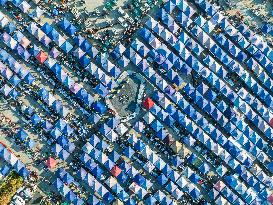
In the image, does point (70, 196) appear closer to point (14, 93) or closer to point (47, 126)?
point (47, 126)

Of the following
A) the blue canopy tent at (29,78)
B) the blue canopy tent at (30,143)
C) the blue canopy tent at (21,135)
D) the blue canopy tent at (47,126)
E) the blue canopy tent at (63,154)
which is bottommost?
the blue canopy tent at (63,154)

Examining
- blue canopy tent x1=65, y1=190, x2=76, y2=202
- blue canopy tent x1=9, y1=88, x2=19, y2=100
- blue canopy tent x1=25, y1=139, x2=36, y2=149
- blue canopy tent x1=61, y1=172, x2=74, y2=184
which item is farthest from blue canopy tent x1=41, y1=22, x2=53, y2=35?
blue canopy tent x1=65, y1=190, x2=76, y2=202

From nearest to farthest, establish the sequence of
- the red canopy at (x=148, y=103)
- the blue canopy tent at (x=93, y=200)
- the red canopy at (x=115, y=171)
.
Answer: the blue canopy tent at (x=93, y=200), the red canopy at (x=115, y=171), the red canopy at (x=148, y=103)

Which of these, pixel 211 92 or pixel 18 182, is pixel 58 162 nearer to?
pixel 18 182

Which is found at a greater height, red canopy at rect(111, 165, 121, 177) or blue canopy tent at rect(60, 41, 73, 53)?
blue canopy tent at rect(60, 41, 73, 53)

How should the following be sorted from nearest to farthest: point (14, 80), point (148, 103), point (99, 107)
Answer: point (14, 80) < point (99, 107) < point (148, 103)

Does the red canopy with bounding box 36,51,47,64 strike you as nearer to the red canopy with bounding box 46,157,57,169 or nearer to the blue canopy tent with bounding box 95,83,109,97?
the blue canopy tent with bounding box 95,83,109,97

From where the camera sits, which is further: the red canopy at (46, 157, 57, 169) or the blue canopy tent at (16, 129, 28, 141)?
the red canopy at (46, 157, 57, 169)

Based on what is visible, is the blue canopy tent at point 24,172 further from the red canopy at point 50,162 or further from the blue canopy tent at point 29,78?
the blue canopy tent at point 29,78

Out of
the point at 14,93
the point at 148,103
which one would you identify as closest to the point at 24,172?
the point at 14,93

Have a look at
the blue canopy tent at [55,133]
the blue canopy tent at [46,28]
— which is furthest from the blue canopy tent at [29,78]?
the blue canopy tent at [55,133]

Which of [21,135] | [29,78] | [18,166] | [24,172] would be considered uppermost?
[29,78]

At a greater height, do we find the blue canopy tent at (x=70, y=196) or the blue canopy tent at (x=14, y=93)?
the blue canopy tent at (x=14, y=93)
